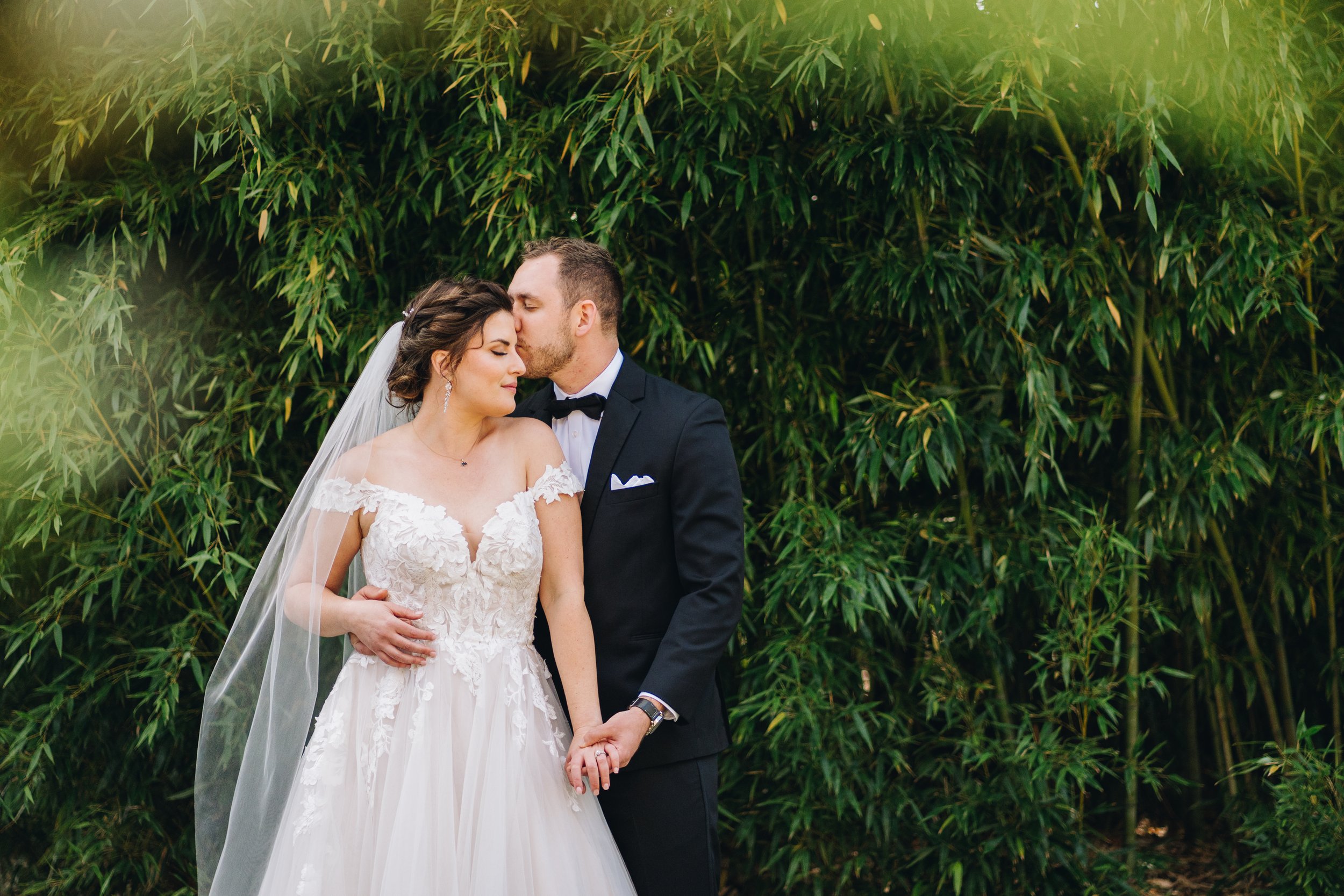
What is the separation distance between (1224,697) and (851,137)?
1.89 meters

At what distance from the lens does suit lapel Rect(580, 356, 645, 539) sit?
2059 mm

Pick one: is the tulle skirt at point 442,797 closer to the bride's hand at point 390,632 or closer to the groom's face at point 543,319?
the bride's hand at point 390,632

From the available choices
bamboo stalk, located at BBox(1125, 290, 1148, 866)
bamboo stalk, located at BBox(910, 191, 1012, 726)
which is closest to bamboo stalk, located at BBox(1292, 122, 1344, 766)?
bamboo stalk, located at BBox(1125, 290, 1148, 866)

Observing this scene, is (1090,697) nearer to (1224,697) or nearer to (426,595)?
(1224,697)

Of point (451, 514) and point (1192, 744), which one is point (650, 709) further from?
point (1192, 744)

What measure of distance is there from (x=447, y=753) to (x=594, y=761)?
270 mm

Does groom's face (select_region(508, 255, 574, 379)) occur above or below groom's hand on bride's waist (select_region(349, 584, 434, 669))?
above

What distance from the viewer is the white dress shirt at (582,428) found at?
215cm

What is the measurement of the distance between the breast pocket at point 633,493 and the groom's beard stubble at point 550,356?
0.29 meters

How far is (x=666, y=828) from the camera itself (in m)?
2.02

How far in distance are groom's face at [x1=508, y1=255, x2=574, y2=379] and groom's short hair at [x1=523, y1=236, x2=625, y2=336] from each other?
0.02 m

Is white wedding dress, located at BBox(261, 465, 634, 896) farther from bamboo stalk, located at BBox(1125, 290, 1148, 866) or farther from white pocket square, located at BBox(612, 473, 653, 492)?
bamboo stalk, located at BBox(1125, 290, 1148, 866)

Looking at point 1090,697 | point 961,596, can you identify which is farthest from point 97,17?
point 1090,697

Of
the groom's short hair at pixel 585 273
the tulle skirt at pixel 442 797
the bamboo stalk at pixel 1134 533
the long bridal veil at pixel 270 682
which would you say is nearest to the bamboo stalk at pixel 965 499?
the bamboo stalk at pixel 1134 533
